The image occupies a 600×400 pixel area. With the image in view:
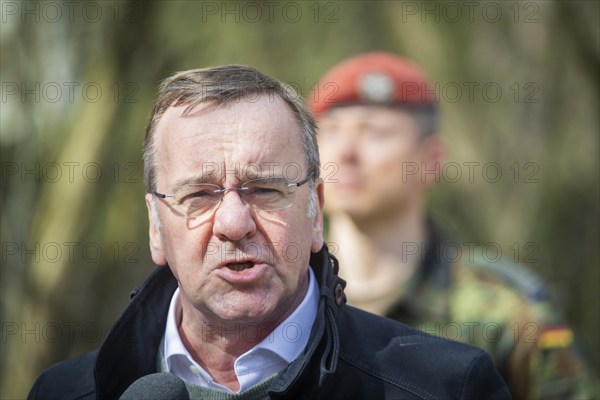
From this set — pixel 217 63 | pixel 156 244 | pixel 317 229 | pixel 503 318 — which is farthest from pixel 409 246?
pixel 217 63

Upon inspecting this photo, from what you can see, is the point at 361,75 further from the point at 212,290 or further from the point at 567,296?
the point at 567,296

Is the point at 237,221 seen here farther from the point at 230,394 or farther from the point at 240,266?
the point at 230,394

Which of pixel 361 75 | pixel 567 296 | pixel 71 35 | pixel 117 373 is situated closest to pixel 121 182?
pixel 71 35

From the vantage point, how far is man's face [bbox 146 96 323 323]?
10.2ft

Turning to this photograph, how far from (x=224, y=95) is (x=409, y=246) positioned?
2.66m

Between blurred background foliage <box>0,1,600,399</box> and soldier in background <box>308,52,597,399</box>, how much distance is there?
4.87 ft

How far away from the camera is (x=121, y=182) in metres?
8.95

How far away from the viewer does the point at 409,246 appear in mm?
5719

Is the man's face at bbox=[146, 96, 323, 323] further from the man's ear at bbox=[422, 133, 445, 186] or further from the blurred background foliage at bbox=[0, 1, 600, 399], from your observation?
the blurred background foliage at bbox=[0, 1, 600, 399]

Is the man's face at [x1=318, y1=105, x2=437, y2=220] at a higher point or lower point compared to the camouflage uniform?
higher

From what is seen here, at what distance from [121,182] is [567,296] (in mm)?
4408

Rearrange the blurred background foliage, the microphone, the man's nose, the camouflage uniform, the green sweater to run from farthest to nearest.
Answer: the blurred background foliage
the camouflage uniform
the green sweater
the man's nose
the microphone

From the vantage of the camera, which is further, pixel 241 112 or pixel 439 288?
pixel 439 288

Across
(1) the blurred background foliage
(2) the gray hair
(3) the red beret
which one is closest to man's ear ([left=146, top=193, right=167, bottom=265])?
(2) the gray hair
